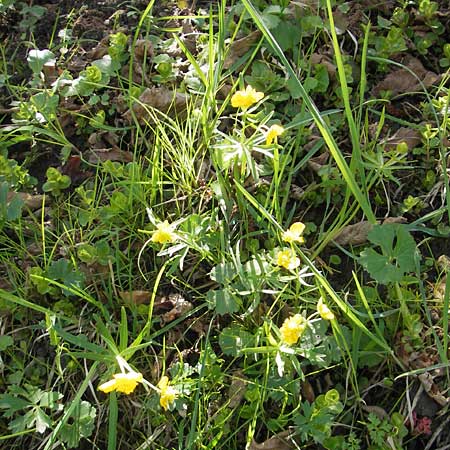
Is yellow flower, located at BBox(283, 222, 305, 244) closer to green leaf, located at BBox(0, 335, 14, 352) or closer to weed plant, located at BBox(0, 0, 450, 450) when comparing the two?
weed plant, located at BBox(0, 0, 450, 450)

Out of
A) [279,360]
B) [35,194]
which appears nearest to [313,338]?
[279,360]

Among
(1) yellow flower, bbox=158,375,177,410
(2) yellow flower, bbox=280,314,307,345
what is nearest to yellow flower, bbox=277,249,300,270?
(2) yellow flower, bbox=280,314,307,345

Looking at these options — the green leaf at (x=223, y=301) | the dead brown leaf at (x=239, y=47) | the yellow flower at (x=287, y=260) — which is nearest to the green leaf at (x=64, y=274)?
the green leaf at (x=223, y=301)

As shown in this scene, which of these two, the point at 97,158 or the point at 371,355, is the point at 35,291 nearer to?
the point at 97,158

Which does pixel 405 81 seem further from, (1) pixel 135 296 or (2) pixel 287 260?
(1) pixel 135 296

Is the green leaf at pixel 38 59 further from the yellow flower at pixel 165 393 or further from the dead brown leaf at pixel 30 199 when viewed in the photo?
the yellow flower at pixel 165 393

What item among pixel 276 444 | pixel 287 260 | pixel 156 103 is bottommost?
pixel 276 444

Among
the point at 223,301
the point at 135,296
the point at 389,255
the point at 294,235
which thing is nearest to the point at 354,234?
the point at 389,255
